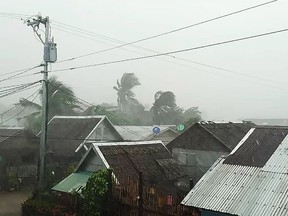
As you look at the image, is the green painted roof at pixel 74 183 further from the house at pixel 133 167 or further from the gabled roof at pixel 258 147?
the gabled roof at pixel 258 147

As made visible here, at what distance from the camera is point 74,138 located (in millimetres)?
28469

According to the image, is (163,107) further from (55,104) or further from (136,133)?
(55,104)

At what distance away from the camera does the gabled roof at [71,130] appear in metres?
28.2

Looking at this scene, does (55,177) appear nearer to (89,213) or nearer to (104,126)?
(104,126)

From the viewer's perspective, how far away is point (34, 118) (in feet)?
126

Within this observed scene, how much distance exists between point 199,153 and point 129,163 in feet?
16.5

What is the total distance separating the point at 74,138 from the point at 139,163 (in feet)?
37.7

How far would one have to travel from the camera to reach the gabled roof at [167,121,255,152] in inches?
804

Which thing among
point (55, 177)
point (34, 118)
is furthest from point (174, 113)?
point (55, 177)

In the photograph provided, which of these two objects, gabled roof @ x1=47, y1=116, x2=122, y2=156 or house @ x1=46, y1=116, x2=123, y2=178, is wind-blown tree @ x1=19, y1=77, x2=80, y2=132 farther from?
house @ x1=46, y1=116, x2=123, y2=178

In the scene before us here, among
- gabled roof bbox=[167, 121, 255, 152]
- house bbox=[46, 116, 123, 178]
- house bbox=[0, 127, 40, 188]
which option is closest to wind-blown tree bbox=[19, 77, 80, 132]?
house bbox=[46, 116, 123, 178]

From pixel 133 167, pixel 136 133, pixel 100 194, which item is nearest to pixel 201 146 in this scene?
pixel 133 167

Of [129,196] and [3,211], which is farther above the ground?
[129,196]

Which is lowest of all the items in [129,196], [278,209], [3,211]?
[3,211]
